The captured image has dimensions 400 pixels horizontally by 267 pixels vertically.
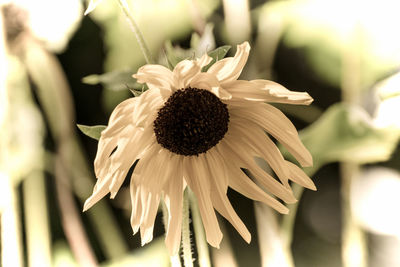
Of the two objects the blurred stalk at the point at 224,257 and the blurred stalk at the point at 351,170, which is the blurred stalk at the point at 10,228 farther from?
the blurred stalk at the point at 351,170

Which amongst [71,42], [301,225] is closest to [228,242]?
[301,225]

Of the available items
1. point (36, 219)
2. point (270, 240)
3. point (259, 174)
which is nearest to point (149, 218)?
point (259, 174)

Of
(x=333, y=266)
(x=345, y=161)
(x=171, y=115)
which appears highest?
(x=171, y=115)

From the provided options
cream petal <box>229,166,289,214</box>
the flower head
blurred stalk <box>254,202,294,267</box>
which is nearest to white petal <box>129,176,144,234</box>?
the flower head

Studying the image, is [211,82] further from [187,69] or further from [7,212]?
[7,212]

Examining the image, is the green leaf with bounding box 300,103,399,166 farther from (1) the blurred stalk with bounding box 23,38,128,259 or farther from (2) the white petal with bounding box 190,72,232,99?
(1) the blurred stalk with bounding box 23,38,128,259

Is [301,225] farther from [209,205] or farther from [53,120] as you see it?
[53,120]
